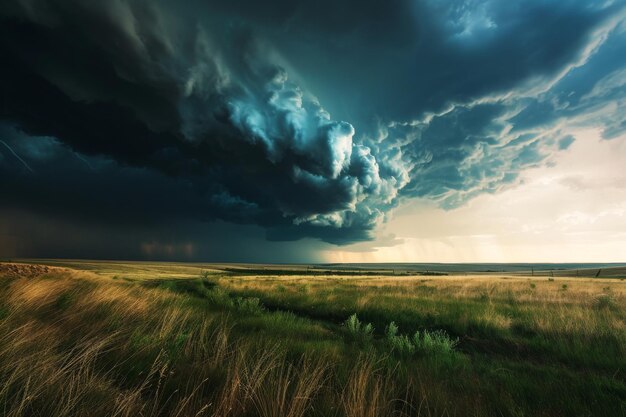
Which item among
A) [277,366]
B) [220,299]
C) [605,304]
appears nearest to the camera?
[277,366]

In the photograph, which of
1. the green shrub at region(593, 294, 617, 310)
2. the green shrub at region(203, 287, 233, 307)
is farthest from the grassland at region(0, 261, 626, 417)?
the green shrub at region(593, 294, 617, 310)

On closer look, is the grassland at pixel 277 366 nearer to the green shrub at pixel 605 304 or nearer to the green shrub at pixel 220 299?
the green shrub at pixel 220 299

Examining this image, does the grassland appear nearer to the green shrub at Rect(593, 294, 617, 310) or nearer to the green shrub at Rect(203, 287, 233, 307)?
the green shrub at Rect(203, 287, 233, 307)

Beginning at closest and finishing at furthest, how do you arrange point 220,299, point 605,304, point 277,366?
point 277,366 < point 605,304 < point 220,299

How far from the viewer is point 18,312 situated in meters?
5.55

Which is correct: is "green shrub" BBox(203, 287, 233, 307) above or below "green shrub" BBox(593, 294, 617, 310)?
below

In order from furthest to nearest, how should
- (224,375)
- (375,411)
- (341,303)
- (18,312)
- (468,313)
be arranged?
(341,303) → (468,313) → (18,312) → (224,375) → (375,411)

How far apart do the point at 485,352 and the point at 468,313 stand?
14.4ft

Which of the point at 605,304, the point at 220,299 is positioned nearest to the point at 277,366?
the point at 220,299

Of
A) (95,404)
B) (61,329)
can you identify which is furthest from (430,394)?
(61,329)

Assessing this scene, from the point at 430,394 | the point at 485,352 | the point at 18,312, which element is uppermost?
the point at 18,312

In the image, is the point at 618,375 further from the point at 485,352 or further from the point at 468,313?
the point at 468,313

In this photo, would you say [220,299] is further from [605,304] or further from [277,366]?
[605,304]

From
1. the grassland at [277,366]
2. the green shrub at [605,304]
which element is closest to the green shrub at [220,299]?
the grassland at [277,366]
